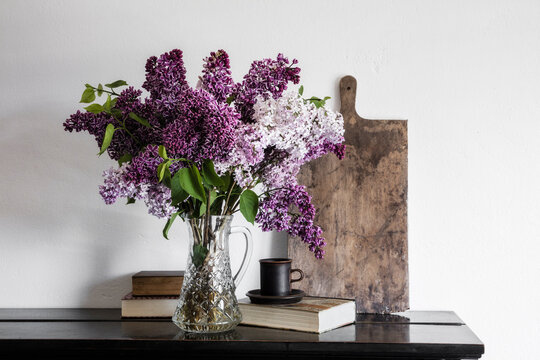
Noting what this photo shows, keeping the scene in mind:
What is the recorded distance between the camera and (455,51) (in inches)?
61.9

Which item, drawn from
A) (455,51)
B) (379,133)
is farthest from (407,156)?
(455,51)

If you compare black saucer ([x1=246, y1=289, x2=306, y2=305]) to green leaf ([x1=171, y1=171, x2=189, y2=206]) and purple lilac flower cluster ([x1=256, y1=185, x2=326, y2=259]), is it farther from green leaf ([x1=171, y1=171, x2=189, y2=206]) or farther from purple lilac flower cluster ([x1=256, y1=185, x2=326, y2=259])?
green leaf ([x1=171, y1=171, x2=189, y2=206])

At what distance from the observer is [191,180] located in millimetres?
1052

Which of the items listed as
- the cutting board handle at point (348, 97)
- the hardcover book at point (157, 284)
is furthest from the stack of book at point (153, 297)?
the cutting board handle at point (348, 97)

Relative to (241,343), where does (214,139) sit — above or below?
above

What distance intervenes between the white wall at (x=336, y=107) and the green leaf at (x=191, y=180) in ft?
1.77

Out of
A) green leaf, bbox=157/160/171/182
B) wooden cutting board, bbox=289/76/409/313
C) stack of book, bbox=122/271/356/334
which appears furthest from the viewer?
wooden cutting board, bbox=289/76/409/313

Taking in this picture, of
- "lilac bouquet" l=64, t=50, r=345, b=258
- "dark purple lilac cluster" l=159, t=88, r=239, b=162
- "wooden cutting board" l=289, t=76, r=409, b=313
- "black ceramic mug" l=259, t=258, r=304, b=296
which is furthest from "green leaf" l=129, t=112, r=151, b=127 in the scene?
"wooden cutting board" l=289, t=76, r=409, b=313

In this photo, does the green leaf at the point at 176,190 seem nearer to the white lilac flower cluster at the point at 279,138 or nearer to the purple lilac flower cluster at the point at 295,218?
the white lilac flower cluster at the point at 279,138

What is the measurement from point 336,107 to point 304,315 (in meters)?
0.65

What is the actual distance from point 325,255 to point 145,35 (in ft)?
2.77

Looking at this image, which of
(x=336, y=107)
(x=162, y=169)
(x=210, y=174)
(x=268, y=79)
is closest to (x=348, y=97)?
(x=336, y=107)

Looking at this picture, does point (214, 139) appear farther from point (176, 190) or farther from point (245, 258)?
point (245, 258)

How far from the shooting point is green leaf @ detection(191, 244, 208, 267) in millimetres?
1206
